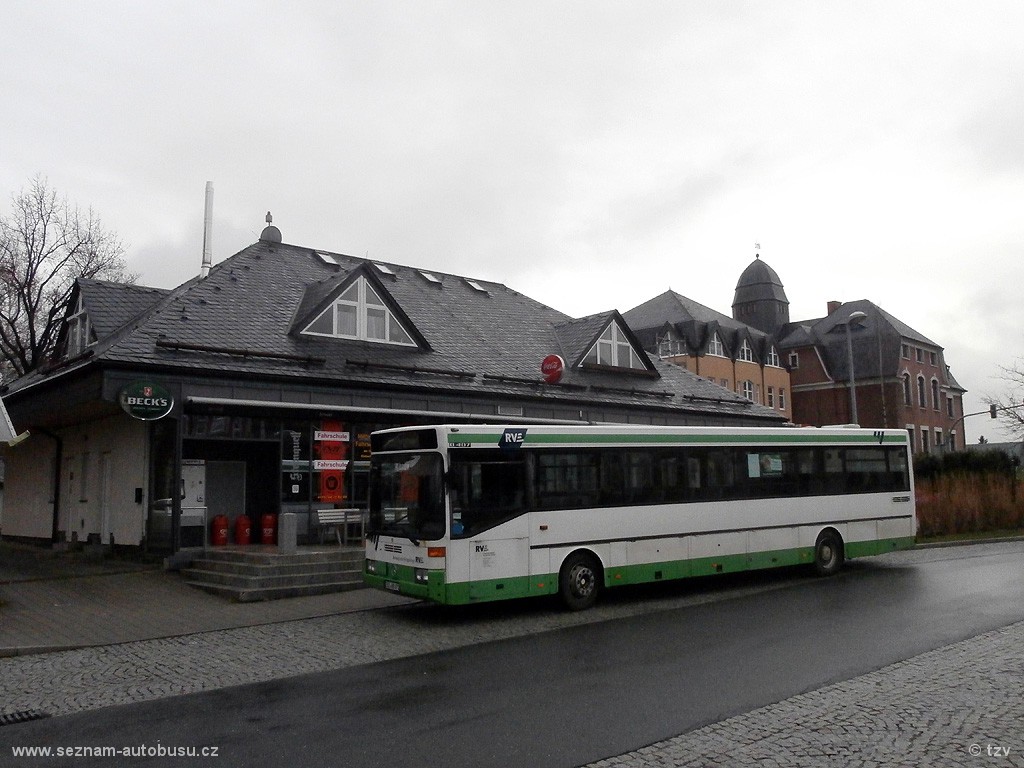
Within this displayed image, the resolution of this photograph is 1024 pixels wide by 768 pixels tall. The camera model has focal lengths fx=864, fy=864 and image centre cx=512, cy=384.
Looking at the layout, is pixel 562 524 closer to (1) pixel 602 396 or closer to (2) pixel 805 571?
(2) pixel 805 571

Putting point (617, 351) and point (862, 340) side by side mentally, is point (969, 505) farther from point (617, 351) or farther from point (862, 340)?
point (862, 340)

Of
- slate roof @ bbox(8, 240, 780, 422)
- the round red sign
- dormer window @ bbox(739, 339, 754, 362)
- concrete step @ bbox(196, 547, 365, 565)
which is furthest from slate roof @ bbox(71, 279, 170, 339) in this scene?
dormer window @ bbox(739, 339, 754, 362)

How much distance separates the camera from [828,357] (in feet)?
228

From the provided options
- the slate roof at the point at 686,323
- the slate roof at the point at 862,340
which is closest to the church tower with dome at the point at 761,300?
the slate roof at the point at 862,340

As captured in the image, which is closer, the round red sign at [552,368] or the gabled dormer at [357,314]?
the gabled dormer at [357,314]

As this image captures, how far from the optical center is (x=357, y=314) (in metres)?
21.3

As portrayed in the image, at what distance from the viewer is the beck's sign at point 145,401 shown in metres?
15.7

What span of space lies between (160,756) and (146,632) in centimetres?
580

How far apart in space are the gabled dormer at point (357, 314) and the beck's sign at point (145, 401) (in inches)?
169

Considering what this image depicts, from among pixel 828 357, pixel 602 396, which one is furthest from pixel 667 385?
pixel 828 357

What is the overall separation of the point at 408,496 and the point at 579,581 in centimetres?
297

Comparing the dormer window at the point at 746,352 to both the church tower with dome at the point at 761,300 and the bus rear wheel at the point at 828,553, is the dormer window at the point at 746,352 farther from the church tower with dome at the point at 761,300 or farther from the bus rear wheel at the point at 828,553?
the bus rear wheel at the point at 828,553

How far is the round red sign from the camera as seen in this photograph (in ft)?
77.3

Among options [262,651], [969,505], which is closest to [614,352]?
[969,505]
